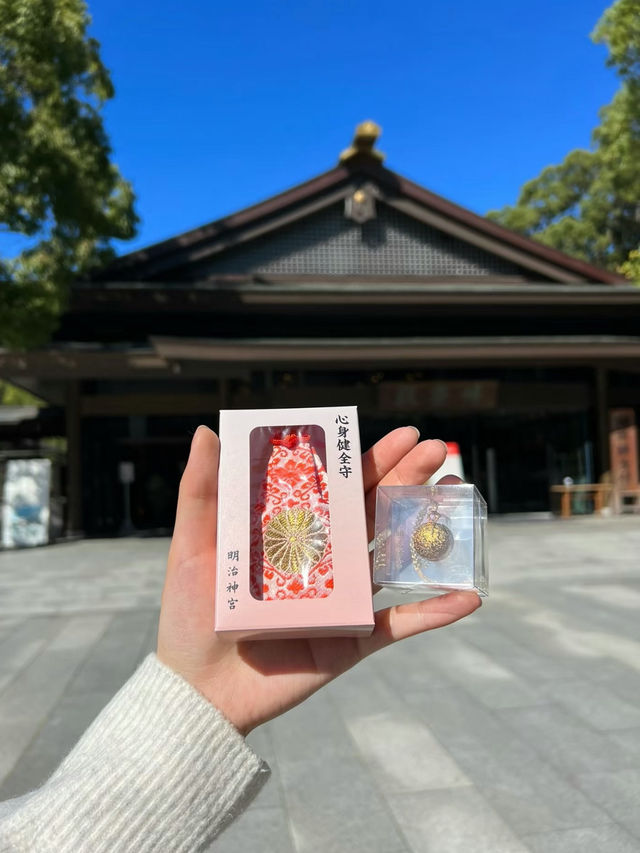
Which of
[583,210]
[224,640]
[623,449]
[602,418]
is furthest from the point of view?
[583,210]

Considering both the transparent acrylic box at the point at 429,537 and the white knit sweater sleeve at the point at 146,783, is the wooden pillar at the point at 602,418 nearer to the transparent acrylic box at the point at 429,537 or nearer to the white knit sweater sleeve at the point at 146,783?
the transparent acrylic box at the point at 429,537

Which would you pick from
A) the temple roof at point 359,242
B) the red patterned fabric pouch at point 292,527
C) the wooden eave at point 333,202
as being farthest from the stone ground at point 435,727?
the temple roof at point 359,242

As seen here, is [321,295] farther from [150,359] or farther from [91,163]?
[91,163]

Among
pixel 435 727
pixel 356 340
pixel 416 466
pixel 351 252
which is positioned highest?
pixel 351 252

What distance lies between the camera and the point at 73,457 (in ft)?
44.2

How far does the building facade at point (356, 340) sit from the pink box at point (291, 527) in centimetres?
1096

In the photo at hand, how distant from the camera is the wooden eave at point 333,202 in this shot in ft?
46.9

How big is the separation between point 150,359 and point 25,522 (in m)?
3.76

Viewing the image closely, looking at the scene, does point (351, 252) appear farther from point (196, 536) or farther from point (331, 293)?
point (196, 536)

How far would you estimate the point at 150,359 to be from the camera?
1270cm

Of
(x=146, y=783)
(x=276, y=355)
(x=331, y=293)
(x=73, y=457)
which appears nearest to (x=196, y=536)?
(x=146, y=783)

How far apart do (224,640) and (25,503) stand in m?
12.3

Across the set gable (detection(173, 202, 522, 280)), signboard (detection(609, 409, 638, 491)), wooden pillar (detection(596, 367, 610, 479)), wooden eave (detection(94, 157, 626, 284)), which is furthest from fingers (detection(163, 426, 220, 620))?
wooden pillar (detection(596, 367, 610, 479))

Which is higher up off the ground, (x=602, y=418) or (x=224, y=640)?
(x=602, y=418)
